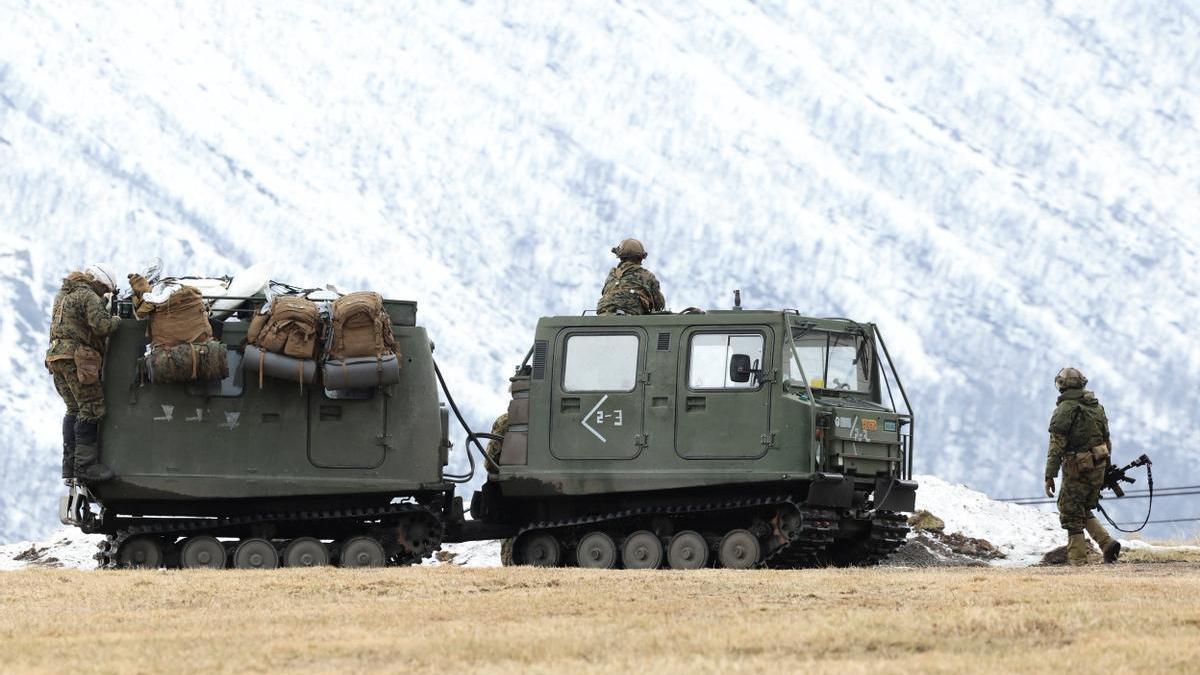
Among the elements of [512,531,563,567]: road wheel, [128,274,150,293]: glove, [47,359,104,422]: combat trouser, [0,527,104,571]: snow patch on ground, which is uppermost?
[128,274,150,293]: glove

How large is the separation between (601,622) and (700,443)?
6681 mm

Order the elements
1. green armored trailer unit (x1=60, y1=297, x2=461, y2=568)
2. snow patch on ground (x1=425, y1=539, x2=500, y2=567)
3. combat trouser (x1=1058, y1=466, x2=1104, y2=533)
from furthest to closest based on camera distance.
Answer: snow patch on ground (x1=425, y1=539, x2=500, y2=567), combat trouser (x1=1058, y1=466, x2=1104, y2=533), green armored trailer unit (x1=60, y1=297, x2=461, y2=568)

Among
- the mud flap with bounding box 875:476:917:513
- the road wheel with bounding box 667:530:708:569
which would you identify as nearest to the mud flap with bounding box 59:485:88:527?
the road wheel with bounding box 667:530:708:569

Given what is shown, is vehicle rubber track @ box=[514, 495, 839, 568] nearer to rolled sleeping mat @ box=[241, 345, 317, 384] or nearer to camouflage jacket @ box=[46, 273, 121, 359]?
rolled sleeping mat @ box=[241, 345, 317, 384]

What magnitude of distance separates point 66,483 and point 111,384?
1204 millimetres

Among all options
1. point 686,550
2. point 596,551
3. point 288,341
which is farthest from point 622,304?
point 288,341

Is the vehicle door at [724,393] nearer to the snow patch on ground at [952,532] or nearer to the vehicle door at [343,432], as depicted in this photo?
the vehicle door at [343,432]

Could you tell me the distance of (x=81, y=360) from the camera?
61.6 feet

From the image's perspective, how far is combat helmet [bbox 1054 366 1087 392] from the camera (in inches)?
827

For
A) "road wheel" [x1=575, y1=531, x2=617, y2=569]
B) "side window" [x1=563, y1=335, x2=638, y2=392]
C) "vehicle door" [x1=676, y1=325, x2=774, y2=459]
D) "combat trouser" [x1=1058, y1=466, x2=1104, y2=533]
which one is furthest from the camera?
"combat trouser" [x1=1058, y1=466, x2=1104, y2=533]

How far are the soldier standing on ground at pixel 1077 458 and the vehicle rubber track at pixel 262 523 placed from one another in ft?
22.4

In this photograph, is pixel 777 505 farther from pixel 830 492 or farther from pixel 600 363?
pixel 600 363

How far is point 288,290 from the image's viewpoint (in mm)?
19656

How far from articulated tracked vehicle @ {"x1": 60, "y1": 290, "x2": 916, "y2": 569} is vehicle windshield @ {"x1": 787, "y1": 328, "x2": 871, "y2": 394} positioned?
0.03 meters
